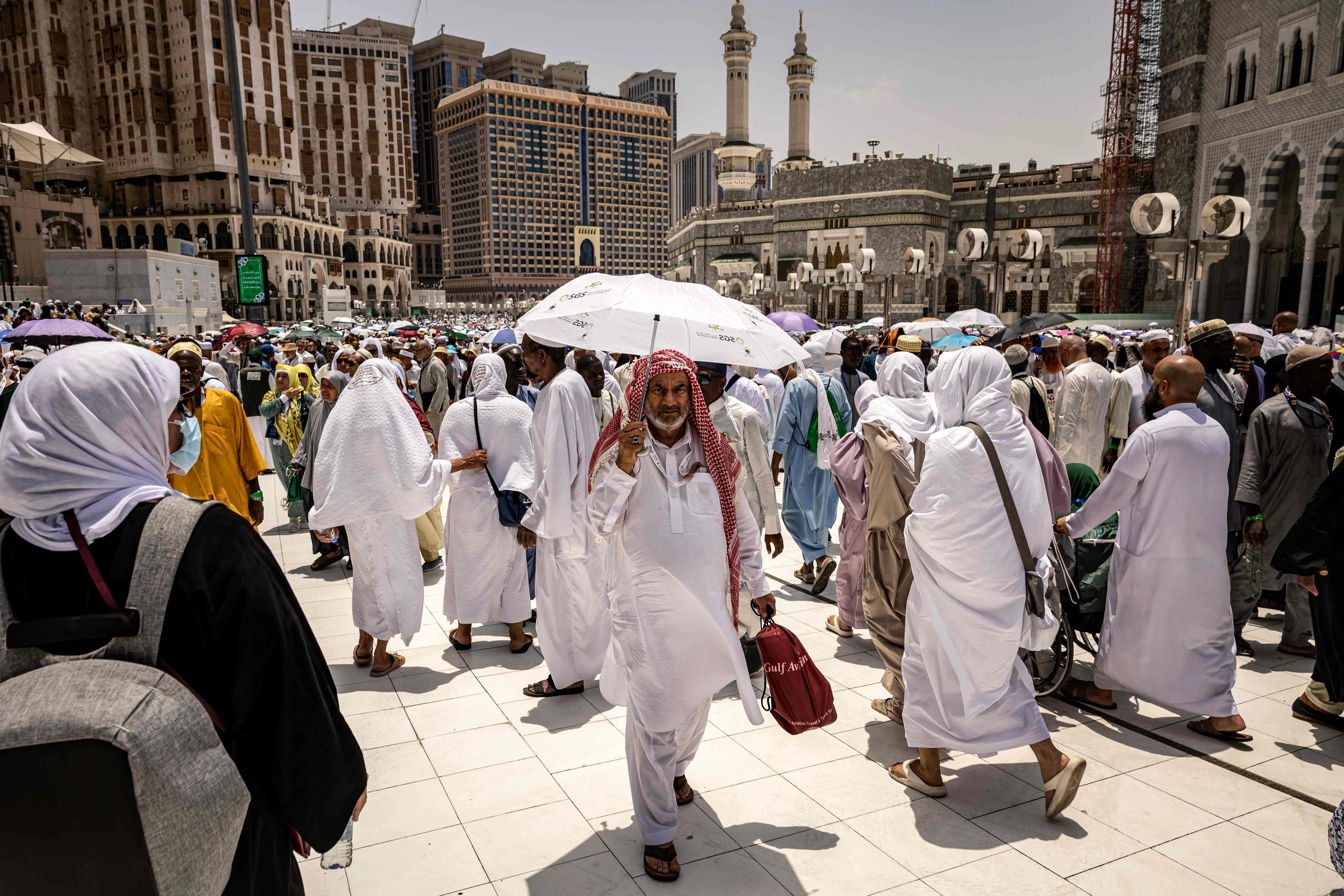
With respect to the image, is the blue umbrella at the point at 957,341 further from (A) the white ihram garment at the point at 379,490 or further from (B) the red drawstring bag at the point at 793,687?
(B) the red drawstring bag at the point at 793,687

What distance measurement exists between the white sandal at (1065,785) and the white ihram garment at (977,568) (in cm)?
13

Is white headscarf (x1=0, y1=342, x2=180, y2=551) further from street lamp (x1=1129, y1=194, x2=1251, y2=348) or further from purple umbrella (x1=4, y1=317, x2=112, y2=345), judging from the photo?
street lamp (x1=1129, y1=194, x2=1251, y2=348)

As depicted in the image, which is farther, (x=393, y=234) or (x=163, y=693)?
(x=393, y=234)

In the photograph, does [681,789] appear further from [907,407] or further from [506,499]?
[907,407]

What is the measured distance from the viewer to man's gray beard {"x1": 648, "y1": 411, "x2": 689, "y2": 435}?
2.57 m

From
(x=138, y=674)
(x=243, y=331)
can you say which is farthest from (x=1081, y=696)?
(x=243, y=331)

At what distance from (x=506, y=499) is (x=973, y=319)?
1052 cm

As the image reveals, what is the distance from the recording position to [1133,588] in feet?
11.3

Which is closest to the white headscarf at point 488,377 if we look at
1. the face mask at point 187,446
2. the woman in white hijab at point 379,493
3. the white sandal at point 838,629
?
the woman in white hijab at point 379,493

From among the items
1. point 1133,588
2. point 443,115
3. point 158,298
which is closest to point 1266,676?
point 1133,588

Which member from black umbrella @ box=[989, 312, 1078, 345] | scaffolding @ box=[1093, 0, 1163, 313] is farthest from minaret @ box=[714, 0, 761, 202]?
black umbrella @ box=[989, 312, 1078, 345]

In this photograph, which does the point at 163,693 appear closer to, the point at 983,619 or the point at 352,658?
the point at 983,619

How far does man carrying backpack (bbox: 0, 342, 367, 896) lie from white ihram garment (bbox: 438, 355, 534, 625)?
2682 mm

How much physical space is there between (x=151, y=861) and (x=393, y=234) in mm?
82549
